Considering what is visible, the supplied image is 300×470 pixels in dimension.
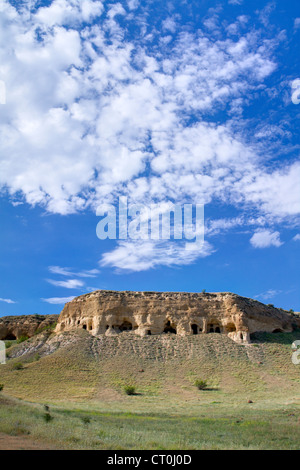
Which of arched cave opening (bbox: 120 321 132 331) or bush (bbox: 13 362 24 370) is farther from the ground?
arched cave opening (bbox: 120 321 132 331)

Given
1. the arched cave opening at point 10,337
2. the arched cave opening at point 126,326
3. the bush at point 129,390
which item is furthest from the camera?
the arched cave opening at point 10,337

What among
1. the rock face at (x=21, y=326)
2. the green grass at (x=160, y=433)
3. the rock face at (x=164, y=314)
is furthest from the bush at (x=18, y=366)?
the green grass at (x=160, y=433)

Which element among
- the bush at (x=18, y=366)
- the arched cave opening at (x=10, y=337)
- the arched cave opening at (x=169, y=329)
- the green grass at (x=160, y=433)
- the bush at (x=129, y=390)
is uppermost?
the arched cave opening at (x=169, y=329)

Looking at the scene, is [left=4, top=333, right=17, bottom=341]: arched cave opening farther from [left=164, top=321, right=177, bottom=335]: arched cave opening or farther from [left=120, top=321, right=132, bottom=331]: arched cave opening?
[left=164, top=321, right=177, bottom=335]: arched cave opening

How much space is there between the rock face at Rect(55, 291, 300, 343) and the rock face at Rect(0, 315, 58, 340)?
893cm

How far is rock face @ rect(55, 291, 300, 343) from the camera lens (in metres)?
46.5

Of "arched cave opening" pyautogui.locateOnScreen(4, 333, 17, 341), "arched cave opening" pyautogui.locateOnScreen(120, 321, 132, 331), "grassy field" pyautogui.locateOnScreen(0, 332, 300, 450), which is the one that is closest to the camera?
"grassy field" pyautogui.locateOnScreen(0, 332, 300, 450)

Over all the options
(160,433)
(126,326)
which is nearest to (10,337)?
(126,326)

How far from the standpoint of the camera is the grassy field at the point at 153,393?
1341cm

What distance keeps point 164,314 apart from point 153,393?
14574 millimetres

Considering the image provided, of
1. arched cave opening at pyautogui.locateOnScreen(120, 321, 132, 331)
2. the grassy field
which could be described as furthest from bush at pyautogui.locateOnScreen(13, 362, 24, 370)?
arched cave opening at pyautogui.locateOnScreen(120, 321, 132, 331)

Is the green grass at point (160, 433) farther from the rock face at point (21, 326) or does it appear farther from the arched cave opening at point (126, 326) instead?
the rock face at point (21, 326)

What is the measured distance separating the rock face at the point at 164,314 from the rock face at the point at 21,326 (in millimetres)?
8935
